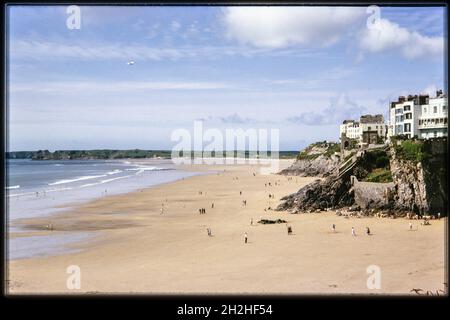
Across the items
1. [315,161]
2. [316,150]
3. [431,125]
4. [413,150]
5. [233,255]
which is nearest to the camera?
[233,255]

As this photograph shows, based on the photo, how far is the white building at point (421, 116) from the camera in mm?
37625

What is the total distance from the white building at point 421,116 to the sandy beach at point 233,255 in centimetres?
1622

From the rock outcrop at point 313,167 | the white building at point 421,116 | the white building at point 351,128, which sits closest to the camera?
the white building at point 421,116

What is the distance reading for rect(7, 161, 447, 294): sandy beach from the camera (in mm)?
14086

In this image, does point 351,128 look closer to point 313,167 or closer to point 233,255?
point 313,167

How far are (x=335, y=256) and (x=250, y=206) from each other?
52.6 ft

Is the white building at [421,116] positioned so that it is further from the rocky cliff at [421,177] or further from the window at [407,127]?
the rocky cliff at [421,177]

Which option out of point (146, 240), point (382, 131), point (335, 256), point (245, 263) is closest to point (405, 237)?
point (335, 256)

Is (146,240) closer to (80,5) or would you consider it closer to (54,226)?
(54,226)

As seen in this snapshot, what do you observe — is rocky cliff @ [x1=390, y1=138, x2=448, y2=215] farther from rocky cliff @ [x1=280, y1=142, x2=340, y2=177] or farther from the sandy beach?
rocky cliff @ [x1=280, y1=142, x2=340, y2=177]

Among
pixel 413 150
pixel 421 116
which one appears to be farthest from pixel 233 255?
pixel 421 116

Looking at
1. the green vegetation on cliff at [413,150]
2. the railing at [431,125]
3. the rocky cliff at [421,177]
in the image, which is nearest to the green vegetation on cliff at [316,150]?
the railing at [431,125]

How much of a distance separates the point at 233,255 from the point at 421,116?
29571 mm

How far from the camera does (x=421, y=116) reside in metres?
39.8
